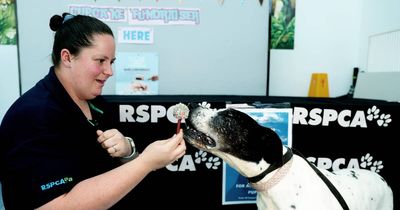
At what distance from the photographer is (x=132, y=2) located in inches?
92.5

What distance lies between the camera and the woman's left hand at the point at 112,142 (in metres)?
1.25

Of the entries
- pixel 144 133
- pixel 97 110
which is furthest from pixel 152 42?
pixel 97 110

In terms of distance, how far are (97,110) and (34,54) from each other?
1364 millimetres

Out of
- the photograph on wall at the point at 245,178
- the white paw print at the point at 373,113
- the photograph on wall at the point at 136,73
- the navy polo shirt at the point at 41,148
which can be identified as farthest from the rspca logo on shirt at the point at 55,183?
Answer: the white paw print at the point at 373,113

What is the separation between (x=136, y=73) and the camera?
247cm

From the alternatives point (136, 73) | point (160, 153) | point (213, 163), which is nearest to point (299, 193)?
point (160, 153)

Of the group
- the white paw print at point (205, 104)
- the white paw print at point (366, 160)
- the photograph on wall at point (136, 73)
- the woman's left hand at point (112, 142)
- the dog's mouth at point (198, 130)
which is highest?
the photograph on wall at point (136, 73)

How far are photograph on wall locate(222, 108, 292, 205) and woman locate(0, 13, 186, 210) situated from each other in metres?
0.77

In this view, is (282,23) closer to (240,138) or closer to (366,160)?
(366,160)

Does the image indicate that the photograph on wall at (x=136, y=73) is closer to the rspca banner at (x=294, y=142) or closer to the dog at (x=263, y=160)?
the rspca banner at (x=294, y=142)

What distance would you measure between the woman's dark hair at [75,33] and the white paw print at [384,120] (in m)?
1.68

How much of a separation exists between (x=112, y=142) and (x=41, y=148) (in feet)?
1.14

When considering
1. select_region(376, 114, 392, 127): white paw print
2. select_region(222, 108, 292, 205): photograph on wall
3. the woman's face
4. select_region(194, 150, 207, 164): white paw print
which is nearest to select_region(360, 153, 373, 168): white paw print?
select_region(376, 114, 392, 127): white paw print

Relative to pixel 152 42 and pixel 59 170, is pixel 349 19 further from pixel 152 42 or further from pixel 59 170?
pixel 59 170
